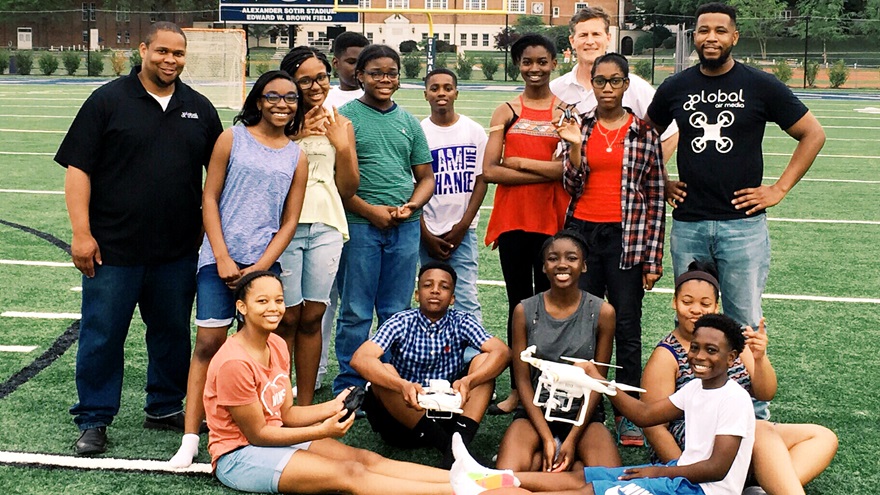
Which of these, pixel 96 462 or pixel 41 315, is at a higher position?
pixel 41 315

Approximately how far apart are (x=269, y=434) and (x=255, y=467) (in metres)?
0.15

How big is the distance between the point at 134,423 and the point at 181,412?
0.26m

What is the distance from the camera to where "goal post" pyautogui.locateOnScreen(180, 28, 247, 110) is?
71.4ft

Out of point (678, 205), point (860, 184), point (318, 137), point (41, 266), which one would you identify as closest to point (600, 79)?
point (678, 205)

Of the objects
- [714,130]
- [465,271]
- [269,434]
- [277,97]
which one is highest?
[277,97]

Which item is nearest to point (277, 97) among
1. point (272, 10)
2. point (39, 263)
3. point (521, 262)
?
point (521, 262)

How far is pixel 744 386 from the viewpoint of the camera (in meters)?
4.39

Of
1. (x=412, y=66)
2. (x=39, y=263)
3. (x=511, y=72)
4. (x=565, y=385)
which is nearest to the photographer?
(x=565, y=385)

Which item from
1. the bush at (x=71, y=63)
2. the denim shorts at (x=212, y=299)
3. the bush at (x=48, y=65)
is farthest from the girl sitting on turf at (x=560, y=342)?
the bush at (x=48, y=65)

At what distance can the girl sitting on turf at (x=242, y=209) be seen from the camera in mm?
4625

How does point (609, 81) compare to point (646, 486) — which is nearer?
point (646, 486)

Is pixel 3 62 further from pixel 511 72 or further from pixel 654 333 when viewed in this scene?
pixel 654 333

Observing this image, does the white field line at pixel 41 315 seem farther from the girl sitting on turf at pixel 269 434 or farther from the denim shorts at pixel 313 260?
the girl sitting on turf at pixel 269 434

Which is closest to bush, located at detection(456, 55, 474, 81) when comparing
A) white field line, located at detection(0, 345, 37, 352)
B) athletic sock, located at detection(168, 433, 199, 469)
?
white field line, located at detection(0, 345, 37, 352)
